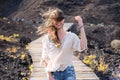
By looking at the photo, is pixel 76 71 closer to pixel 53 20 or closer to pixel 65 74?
pixel 65 74

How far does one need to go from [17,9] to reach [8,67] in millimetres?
9474

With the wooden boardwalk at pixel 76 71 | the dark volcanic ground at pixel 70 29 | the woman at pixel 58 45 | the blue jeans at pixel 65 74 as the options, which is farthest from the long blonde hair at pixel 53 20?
the dark volcanic ground at pixel 70 29

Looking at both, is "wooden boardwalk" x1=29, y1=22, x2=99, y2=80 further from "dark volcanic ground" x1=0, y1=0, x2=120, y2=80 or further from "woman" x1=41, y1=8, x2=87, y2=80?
"woman" x1=41, y1=8, x2=87, y2=80

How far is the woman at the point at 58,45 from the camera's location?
5.06 meters

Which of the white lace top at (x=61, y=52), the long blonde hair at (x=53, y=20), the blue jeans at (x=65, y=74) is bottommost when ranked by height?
the blue jeans at (x=65, y=74)

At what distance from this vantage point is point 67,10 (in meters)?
17.3

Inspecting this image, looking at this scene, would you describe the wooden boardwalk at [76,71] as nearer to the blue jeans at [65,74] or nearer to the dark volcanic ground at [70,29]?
the dark volcanic ground at [70,29]

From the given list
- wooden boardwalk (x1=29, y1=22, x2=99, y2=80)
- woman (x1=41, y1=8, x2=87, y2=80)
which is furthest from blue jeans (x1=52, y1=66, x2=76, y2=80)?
wooden boardwalk (x1=29, y1=22, x2=99, y2=80)

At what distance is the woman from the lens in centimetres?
506

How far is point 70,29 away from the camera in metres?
13.7

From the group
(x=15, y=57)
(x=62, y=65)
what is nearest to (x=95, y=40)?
(x=15, y=57)

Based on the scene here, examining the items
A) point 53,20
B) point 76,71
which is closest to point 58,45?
point 53,20

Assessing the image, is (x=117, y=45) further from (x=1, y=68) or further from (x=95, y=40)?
(x=1, y=68)

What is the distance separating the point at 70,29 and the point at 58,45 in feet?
28.3
